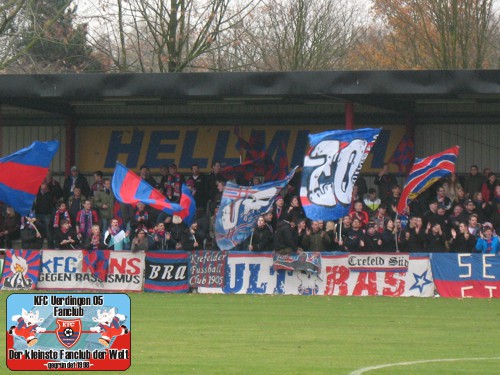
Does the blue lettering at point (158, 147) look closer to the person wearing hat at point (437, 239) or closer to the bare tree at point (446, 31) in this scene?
the person wearing hat at point (437, 239)

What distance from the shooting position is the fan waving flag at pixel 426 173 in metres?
28.8

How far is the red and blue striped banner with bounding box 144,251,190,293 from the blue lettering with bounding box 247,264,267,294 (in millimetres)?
A: 1621

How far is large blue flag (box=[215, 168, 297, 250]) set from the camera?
2945 cm

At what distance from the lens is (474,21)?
149 feet

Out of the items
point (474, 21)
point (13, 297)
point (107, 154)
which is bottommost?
point (13, 297)

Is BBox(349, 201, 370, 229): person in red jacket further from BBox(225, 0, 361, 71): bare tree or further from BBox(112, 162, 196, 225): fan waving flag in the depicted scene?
BBox(225, 0, 361, 71): bare tree

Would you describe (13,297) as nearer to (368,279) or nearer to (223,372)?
(223,372)

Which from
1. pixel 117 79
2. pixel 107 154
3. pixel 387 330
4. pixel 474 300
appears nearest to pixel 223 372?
pixel 387 330

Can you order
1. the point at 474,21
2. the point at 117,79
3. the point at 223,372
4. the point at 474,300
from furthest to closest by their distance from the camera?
the point at 474,21, the point at 117,79, the point at 474,300, the point at 223,372

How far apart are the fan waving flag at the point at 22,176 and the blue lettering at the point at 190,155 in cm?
751

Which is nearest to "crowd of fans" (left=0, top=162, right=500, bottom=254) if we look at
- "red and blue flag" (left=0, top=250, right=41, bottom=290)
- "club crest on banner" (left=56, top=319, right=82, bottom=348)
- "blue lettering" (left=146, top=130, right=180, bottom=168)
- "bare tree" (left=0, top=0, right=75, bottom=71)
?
"red and blue flag" (left=0, top=250, right=41, bottom=290)

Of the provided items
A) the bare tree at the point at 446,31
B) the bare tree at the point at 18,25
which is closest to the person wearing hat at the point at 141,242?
the bare tree at the point at 18,25

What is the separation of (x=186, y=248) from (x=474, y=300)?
7.45m

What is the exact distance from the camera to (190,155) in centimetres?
3694
